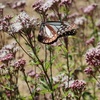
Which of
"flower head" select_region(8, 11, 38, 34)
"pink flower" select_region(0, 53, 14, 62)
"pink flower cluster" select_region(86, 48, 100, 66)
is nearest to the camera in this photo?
"pink flower cluster" select_region(86, 48, 100, 66)

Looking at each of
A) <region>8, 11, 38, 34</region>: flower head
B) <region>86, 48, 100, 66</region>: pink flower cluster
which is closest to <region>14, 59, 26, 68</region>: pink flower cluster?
<region>8, 11, 38, 34</region>: flower head

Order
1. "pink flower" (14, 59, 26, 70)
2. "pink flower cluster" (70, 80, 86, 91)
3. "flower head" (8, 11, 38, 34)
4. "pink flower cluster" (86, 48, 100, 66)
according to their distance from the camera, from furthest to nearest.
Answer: "pink flower" (14, 59, 26, 70) → "pink flower cluster" (70, 80, 86, 91) → "flower head" (8, 11, 38, 34) → "pink flower cluster" (86, 48, 100, 66)

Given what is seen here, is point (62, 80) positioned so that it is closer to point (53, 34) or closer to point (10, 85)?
point (10, 85)

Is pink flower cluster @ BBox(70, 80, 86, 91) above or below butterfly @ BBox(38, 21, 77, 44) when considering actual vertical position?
below

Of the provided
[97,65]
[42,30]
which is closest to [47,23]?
[42,30]

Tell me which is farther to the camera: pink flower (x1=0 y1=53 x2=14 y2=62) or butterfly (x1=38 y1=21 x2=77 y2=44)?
pink flower (x1=0 y1=53 x2=14 y2=62)

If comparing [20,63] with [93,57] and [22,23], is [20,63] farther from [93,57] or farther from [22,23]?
[93,57]

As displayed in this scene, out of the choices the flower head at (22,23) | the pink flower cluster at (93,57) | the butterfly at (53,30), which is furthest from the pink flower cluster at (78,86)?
the flower head at (22,23)

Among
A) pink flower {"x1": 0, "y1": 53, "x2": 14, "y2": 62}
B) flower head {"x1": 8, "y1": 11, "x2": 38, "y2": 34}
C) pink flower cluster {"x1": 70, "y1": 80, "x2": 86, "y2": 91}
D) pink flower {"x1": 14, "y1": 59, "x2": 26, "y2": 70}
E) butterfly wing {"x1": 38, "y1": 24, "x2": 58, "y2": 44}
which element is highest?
flower head {"x1": 8, "y1": 11, "x2": 38, "y2": 34}

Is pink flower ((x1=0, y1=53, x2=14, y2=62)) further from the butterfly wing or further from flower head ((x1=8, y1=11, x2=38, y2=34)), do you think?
the butterfly wing
